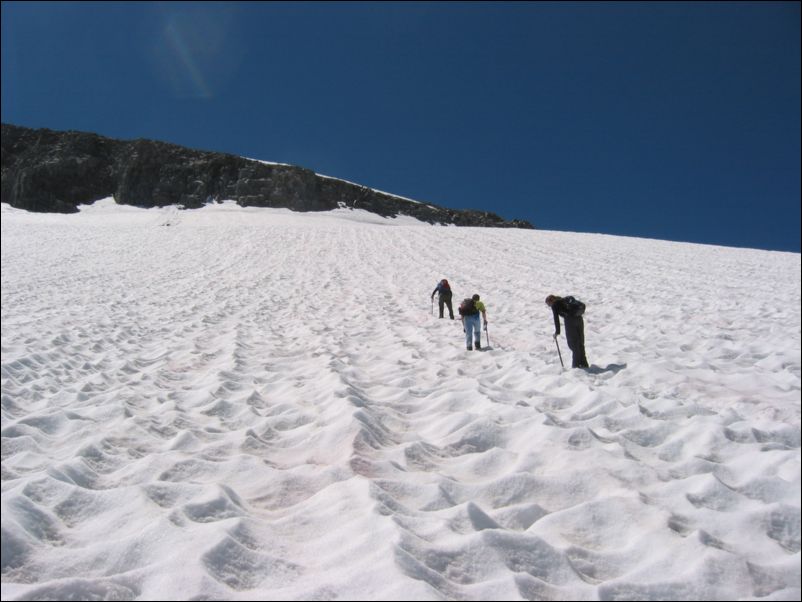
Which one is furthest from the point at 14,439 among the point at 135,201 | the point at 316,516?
the point at 135,201

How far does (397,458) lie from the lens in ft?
16.8

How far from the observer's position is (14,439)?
539 cm

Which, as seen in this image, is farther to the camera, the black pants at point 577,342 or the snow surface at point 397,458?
the black pants at point 577,342

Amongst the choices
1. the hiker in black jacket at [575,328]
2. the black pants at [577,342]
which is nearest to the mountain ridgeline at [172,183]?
the hiker in black jacket at [575,328]

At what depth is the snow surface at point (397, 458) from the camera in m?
3.30

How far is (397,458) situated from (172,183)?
7649cm

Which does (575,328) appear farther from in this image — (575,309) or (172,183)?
(172,183)

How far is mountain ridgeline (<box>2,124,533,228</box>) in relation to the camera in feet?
231

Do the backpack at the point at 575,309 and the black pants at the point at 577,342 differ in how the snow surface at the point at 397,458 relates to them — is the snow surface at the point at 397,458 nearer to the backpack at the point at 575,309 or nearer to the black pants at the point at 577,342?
the black pants at the point at 577,342

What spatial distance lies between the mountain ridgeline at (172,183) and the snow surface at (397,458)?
59.4 m

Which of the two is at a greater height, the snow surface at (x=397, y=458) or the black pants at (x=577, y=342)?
the black pants at (x=577, y=342)

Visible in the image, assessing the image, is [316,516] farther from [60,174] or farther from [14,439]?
[60,174]

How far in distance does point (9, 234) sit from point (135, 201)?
36055 millimetres

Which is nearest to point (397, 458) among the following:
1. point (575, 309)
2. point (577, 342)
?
point (577, 342)
